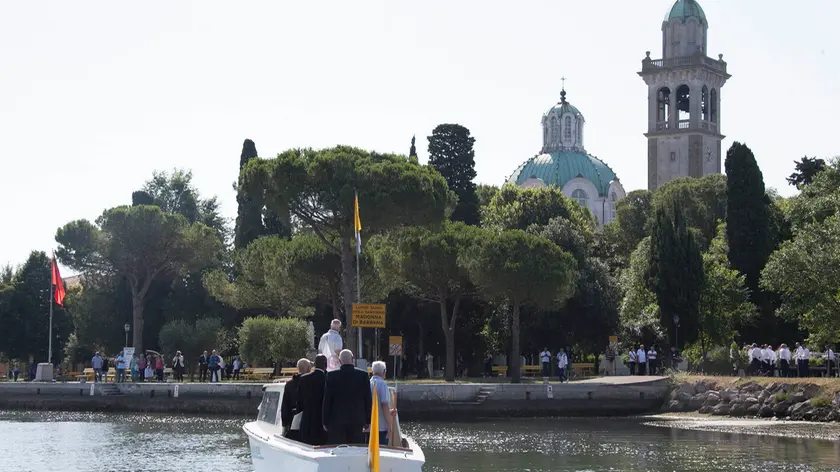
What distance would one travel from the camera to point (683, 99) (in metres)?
109

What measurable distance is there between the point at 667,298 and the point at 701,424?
17.4m

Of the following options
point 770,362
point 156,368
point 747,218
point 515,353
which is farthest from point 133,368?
point 747,218

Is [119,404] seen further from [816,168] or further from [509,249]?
[816,168]

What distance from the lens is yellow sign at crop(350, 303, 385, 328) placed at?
31250 millimetres

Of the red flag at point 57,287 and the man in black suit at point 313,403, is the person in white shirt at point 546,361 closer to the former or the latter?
the red flag at point 57,287

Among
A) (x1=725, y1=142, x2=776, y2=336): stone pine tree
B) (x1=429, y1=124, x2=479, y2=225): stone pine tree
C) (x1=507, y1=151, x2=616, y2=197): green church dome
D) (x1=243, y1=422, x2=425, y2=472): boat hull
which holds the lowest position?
(x1=243, y1=422, x2=425, y2=472): boat hull

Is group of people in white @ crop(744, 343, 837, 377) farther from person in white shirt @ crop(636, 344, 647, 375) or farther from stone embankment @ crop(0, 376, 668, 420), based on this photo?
person in white shirt @ crop(636, 344, 647, 375)

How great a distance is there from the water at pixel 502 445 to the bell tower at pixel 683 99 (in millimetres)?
69060

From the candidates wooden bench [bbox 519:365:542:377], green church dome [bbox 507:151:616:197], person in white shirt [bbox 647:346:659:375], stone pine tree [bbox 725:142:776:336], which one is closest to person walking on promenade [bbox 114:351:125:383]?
wooden bench [bbox 519:365:542:377]

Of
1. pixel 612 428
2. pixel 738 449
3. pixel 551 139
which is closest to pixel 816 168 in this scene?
pixel 612 428

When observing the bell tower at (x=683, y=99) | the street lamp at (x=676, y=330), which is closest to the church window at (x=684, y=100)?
the bell tower at (x=683, y=99)

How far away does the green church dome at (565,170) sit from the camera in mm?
120312

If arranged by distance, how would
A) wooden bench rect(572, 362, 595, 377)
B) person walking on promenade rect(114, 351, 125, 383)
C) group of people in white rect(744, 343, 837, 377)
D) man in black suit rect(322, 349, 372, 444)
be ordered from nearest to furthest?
man in black suit rect(322, 349, 372, 444), group of people in white rect(744, 343, 837, 377), person walking on promenade rect(114, 351, 125, 383), wooden bench rect(572, 362, 595, 377)

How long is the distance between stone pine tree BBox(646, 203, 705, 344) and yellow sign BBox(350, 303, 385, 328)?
25748mm
